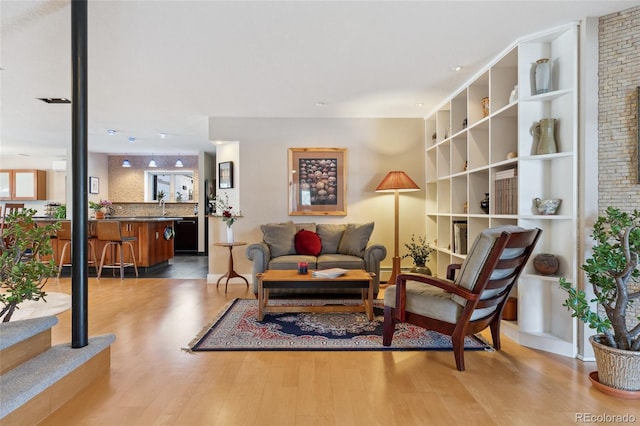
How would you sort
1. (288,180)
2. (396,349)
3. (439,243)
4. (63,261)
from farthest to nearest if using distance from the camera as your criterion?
(63,261)
(288,180)
(439,243)
(396,349)

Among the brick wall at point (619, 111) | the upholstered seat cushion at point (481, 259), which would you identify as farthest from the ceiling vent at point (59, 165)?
the brick wall at point (619, 111)

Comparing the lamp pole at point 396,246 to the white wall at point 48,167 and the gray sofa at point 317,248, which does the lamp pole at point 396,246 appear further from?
the white wall at point 48,167

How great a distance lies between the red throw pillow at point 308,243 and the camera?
16.1 feet

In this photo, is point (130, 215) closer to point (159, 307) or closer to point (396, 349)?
point (159, 307)

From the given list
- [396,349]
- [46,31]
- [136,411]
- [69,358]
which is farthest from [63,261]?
[396,349]

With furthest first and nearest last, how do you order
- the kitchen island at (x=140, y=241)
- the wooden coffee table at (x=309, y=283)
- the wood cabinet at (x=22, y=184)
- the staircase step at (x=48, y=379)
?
the wood cabinet at (x=22, y=184)
the kitchen island at (x=140, y=241)
the wooden coffee table at (x=309, y=283)
the staircase step at (x=48, y=379)

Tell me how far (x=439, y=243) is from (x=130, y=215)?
806 cm

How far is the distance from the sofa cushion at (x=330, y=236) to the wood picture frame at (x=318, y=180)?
36cm

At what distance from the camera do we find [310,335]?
3156 mm

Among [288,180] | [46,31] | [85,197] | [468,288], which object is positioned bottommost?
[468,288]

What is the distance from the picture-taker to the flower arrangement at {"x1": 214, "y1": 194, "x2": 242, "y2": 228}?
5.11 metres

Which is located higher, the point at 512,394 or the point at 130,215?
the point at 130,215

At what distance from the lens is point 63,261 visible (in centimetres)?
630

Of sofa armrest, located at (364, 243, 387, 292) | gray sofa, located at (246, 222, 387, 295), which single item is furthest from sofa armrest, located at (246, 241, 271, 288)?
sofa armrest, located at (364, 243, 387, 292)
